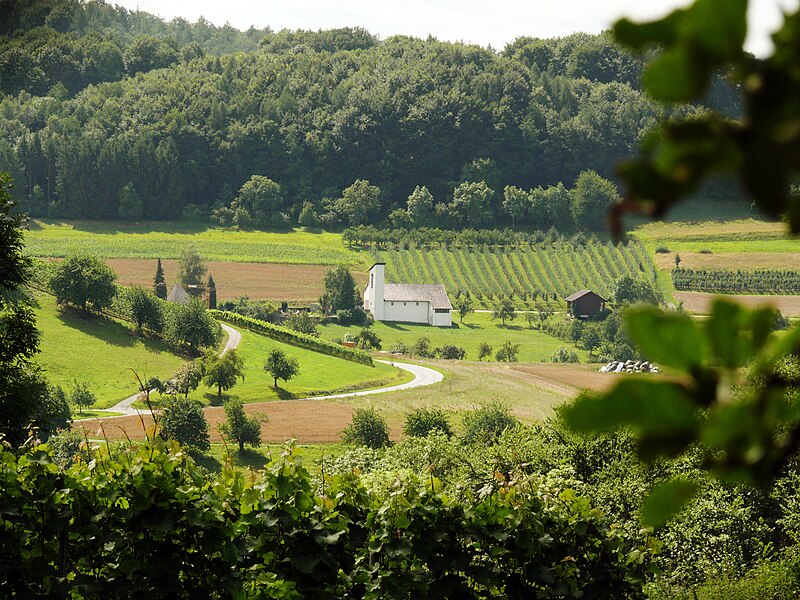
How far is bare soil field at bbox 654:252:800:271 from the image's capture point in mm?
83312

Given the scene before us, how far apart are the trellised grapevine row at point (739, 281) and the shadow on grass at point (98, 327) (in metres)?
46.4

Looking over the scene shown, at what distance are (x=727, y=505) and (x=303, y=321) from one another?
2144 inches

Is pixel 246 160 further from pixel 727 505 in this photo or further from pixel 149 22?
pixel 727 505

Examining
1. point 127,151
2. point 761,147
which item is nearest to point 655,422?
point 761,147

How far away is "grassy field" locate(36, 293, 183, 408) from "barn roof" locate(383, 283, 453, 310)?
25.2 m

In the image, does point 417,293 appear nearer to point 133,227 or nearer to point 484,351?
point 484,351

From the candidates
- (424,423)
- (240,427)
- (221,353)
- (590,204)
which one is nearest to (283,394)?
(221,353)

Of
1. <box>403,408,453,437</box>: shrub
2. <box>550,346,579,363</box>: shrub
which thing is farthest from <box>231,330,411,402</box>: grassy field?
<box>550,346,579,363</box>: shrub

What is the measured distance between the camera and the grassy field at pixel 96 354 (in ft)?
166

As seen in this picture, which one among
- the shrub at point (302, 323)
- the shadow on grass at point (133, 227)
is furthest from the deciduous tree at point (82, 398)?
the shadow on grass at point (133, 227)

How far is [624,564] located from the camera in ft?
16.9

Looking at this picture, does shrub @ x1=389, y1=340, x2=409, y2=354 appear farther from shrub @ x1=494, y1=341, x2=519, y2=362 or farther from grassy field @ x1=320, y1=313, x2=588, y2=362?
shrub @ x1=494, y1=341, x2=519, y2=362

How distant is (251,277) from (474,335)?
64.3ft

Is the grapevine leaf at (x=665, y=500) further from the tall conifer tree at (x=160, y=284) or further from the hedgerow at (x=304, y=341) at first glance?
the tall conifer tree at (x=160, y=284)
